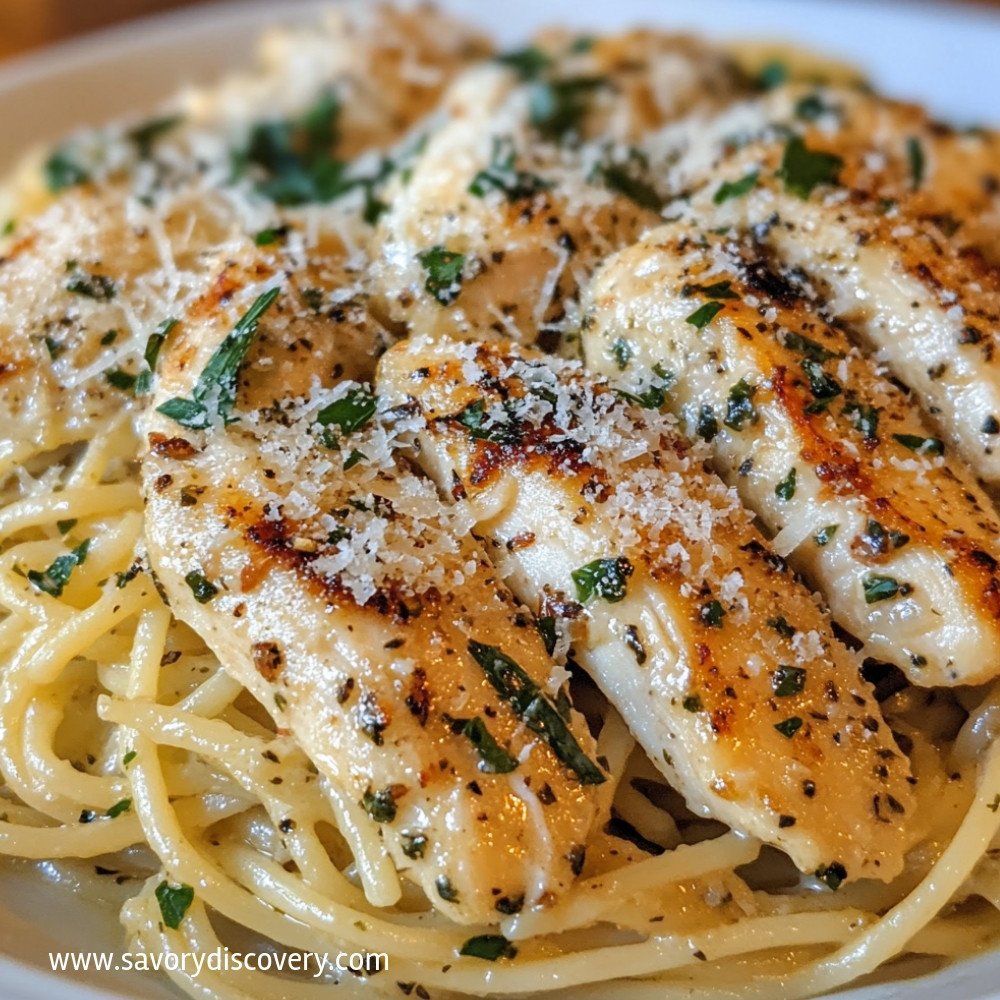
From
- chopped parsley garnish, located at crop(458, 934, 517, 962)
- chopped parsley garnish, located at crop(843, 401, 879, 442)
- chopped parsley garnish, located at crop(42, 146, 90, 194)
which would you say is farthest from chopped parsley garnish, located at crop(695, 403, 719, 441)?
chopped parsley garnish, located at crop(42, 146, 90, 194)

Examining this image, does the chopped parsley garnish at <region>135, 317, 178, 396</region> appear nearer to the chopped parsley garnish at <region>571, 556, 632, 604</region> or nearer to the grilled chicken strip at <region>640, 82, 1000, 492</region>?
the chopped parsley garnish at <region>571, 556, 632, 604</region>

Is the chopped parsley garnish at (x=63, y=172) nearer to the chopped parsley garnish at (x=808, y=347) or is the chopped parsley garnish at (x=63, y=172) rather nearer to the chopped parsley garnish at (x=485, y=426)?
the chopped parsley garnish at (x=485, y=426)

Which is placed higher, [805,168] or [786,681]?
[805,168]

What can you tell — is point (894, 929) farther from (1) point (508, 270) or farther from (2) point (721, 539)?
(1) point (508, 270)

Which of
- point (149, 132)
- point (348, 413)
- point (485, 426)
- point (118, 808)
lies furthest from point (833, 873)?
point (149, 132)

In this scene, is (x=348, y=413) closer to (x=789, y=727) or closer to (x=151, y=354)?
(x=151, y=354)

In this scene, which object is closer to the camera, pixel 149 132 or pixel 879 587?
pixel 879 587

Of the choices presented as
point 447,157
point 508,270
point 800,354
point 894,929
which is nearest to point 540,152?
point 447,157
